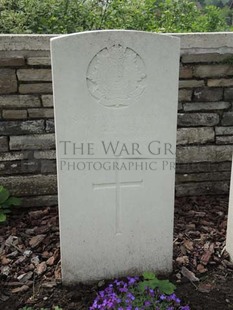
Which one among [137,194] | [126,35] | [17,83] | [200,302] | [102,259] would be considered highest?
[126,35]

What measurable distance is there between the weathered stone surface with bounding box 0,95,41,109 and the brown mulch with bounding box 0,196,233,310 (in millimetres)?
837

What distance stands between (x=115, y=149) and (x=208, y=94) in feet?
4.22

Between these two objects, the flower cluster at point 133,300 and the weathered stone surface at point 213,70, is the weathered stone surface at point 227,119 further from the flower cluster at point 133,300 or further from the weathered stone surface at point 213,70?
the flower cluster at point 133,300

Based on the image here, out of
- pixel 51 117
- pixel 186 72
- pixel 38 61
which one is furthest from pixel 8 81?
pixel 186 72

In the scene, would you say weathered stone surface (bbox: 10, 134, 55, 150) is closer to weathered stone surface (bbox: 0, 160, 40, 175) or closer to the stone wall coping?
weathered stone surface (bbox: 0, 160, 40, 175)

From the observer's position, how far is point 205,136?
3.42 metres

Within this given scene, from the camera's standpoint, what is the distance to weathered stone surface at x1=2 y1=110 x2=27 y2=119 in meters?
3.14

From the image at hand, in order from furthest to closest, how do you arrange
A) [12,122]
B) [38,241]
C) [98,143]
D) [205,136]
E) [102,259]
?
[205,136] → [12,122] → [38,241] → [102,259] → [98,143]

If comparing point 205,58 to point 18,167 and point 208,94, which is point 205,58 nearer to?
point 208,94


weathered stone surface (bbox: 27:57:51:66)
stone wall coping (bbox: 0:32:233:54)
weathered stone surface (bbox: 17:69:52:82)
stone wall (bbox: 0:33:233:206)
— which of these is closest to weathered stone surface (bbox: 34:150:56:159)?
stone wall (bbox: 0:33:233:206)

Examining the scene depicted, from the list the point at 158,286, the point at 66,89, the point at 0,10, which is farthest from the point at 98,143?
the point at 0,10

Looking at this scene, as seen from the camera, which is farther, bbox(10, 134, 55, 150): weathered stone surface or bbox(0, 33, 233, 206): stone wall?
bbox(10, 134, 55, 150): weathered stone surface

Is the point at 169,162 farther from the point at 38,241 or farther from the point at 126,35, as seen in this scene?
the point at 38,241

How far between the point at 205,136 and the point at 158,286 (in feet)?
4.84
